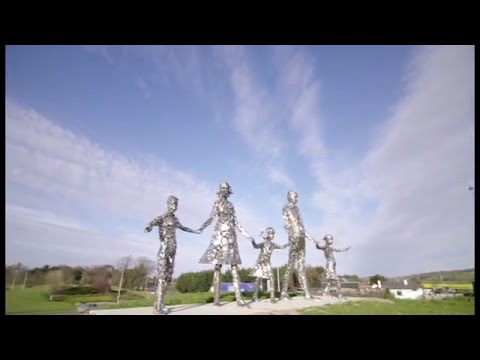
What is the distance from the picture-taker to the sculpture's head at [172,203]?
9242 mm

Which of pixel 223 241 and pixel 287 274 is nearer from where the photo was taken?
pixel 223 241

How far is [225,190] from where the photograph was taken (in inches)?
414

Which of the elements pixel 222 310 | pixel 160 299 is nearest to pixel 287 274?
pixel 222 310

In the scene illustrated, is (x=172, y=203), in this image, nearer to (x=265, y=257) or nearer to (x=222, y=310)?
(x=222, y=310)

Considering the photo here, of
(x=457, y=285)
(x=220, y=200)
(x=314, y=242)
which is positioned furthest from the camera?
(x=314, y=242)

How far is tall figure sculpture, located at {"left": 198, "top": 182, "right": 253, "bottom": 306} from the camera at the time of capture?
957 cm

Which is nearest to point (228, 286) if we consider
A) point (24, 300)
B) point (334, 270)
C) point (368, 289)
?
point (334, 270)

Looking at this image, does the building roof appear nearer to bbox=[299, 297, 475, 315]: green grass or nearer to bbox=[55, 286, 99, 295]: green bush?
bbox=[299, 297, 475, 315]: green grass

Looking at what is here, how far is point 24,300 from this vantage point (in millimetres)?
11047

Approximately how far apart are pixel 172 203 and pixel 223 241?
1935 mm
